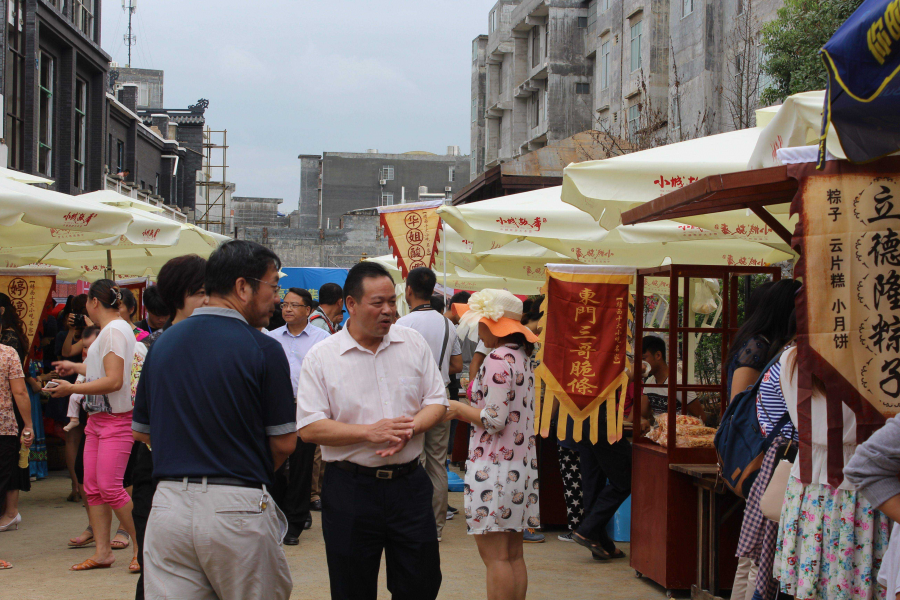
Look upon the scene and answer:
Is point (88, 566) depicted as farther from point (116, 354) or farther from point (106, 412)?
point (116, 354)

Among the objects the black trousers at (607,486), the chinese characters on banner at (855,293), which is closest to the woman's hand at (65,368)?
the black trousers at (607,486)

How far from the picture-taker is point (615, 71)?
27.3 metres

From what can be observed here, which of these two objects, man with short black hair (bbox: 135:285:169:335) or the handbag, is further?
man with short black hair (bbox: 135:285:169:335)

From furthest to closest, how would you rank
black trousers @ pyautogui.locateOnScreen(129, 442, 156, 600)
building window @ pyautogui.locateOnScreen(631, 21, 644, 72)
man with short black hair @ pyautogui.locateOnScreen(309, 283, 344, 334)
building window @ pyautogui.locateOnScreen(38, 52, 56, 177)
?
building window @ pyautogui.locateOnScreen(631, 21, 644, 72)
building window @ pyautogui.locateOnScreen(38, 52, 56, 177)
man with short black hair @ pyautogui.locateOnScreen(309, 283, 344, 334)
black trousers @ pyautogui.locateOnScreen(129, 442, 156, 600)

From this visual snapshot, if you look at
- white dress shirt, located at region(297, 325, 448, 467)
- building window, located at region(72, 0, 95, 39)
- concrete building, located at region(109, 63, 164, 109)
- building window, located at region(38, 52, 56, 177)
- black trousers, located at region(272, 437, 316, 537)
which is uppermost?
concrete building, located at region(109, 63, 164, 109)

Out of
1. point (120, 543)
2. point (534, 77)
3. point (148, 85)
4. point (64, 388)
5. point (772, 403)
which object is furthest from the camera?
point (148, 85)

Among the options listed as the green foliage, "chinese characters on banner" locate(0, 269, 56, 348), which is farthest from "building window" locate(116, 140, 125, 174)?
the green foliage

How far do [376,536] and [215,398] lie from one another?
3.36 feet

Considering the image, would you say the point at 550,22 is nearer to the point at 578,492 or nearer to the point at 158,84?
the point at 158,84

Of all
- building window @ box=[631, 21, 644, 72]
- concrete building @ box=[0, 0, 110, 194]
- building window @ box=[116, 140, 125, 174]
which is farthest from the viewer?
building window @ box=[116, 140, 125, 174]

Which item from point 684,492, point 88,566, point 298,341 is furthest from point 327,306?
point 684,492

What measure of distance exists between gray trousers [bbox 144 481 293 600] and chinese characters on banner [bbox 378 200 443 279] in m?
5.64

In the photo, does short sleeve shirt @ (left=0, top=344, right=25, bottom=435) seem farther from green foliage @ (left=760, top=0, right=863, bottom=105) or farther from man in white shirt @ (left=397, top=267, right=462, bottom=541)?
green foliage @ (left=760, top=0, right=863, bottom=105)

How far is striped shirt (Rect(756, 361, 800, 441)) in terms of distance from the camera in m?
3.72
